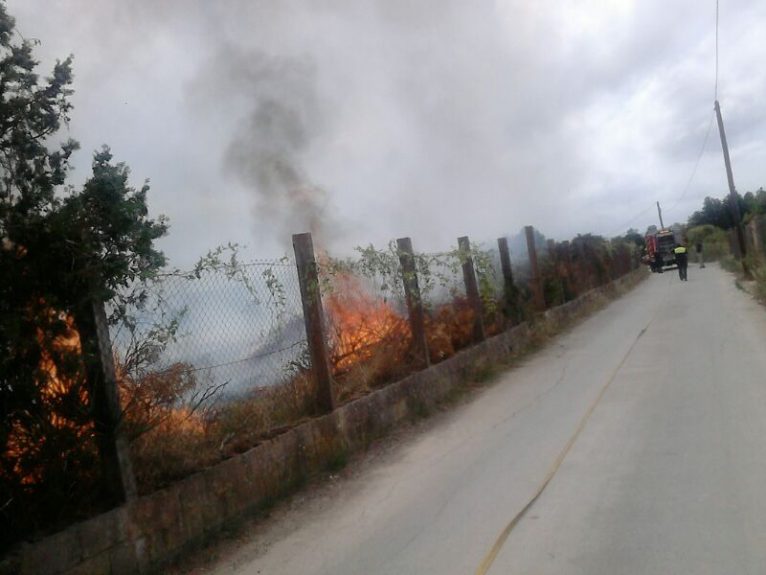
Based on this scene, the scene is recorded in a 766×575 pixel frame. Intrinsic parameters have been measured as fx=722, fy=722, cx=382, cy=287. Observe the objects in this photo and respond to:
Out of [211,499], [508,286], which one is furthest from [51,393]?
[508,286]

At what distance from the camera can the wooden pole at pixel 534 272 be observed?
15844mm

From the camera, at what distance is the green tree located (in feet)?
13.6

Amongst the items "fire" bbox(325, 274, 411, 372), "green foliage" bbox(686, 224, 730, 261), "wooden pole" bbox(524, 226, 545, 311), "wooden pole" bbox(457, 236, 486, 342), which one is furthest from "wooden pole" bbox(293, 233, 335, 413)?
"green foliage" bbox(686, 224, 730, 261)

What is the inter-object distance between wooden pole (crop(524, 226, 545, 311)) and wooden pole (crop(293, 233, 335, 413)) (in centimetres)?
917

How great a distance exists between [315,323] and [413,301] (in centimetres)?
260

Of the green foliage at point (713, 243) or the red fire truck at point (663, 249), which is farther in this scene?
the green foliage at point (713, 243)

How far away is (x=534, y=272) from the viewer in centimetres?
1612

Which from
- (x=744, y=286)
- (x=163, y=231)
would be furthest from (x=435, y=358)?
(x=744, y=286)

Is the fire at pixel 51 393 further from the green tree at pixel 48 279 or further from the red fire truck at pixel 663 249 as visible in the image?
the red fire truck at pixel 663 249

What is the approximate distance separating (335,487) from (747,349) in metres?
6.96

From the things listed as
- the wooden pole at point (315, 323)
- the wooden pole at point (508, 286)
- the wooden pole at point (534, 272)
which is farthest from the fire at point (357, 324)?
the wooden pole at point (534, 272)

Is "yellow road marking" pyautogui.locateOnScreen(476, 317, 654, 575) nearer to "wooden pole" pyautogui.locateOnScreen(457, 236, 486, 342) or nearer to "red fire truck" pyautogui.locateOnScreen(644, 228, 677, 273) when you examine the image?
"wooden pole" pyautogui.locateOnScreen(457, 236, 486, 342)

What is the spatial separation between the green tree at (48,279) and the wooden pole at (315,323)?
2.47 m

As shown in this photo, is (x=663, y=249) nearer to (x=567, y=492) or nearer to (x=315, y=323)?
(x=315, y=323)
